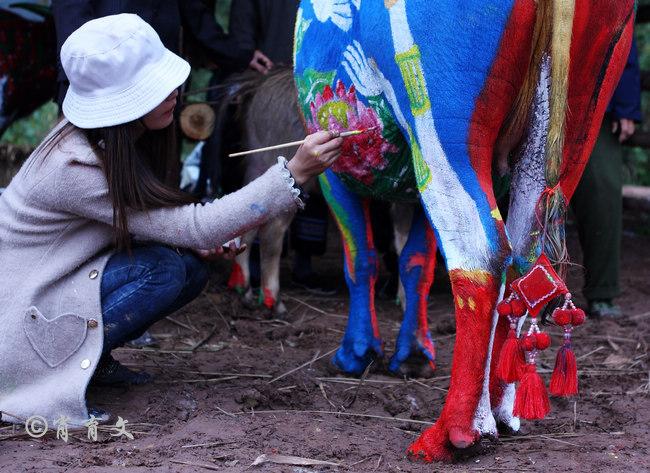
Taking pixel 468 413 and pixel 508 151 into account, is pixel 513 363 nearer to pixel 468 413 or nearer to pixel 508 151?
pixel 468 413

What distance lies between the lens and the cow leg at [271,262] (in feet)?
14.2

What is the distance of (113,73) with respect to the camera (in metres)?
2.46

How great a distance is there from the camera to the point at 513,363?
2.22 meters

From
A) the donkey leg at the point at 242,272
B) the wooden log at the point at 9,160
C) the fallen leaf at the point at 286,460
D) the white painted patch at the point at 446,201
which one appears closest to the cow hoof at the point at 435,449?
the fallen leaf at the point at 286,460

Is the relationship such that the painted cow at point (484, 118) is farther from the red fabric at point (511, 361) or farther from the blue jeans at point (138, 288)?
the blue jeans at point (138, 288)

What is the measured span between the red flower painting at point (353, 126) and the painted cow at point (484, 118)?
9 centimetres

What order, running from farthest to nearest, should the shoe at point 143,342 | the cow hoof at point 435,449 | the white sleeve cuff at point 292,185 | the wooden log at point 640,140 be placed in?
the wooden log at point 640,140 < the shoe at point 143,342 < the white sleeve cuff at point 292,185 < the cow hoof at point 435,449

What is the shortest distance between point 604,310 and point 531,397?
2.23 meters

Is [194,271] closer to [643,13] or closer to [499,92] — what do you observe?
[499,92]

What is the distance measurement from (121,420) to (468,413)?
0.95m

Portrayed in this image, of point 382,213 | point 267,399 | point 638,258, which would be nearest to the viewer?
point 267,399

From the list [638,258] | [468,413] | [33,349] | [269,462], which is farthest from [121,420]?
[638,258]

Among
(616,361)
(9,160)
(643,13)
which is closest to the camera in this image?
(616,361)

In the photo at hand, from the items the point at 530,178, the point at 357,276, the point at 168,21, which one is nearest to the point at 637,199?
the point at 357,276
